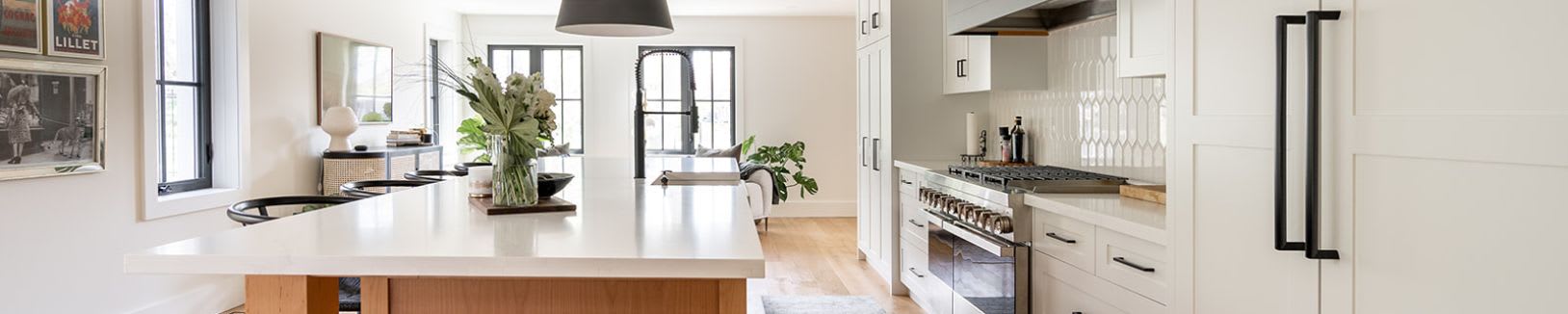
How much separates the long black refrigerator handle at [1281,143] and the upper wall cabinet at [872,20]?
135 inches

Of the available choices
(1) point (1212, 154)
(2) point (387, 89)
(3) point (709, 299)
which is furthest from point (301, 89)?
(1) point (1212, 154)

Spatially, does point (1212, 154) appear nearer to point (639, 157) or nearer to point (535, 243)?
point (535, 243)

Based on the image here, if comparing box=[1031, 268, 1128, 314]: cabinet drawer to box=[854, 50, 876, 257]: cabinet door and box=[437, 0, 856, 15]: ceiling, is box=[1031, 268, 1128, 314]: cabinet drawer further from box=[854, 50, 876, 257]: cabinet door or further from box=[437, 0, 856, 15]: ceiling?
box=[437, 0, 856, 15]: ceiling

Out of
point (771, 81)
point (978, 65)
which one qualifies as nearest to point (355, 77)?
point (771, 81)

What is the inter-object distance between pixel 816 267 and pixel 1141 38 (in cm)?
371

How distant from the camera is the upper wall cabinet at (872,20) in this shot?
5316mm

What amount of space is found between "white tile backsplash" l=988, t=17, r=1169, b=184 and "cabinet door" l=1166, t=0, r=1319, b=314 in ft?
3.70

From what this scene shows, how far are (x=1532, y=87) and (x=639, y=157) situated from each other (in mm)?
2780

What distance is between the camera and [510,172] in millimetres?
2426

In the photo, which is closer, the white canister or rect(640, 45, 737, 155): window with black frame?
the white canister

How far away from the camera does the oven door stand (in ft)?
10.9

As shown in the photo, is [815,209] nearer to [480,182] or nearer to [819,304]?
[819,304]

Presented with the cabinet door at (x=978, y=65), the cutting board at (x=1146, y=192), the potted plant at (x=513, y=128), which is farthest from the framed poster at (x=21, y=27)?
the cutting board at (x=1146, y=192)

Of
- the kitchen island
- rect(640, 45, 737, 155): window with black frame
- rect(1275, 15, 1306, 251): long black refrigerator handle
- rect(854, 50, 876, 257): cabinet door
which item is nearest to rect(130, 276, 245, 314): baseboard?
the kitchen island
